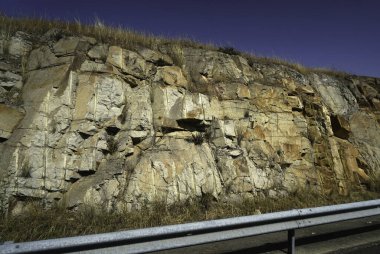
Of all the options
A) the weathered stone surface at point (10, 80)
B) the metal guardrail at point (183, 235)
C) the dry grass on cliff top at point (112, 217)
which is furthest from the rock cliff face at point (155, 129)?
the metal guardrail at point (183, 235)

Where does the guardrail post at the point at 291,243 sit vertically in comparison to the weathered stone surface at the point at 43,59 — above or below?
below

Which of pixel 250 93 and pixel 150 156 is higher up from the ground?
pixel 250 93

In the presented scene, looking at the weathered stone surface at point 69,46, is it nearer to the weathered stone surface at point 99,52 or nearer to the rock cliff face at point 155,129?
the rock cliff face at point 155,129

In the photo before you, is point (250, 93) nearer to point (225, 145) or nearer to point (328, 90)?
point (225, 145)

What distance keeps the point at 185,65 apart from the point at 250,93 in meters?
2.10

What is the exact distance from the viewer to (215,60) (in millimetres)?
10383

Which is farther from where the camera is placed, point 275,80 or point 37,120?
point 275,80

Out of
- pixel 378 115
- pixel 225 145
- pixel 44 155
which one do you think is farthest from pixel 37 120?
pixel 378 115

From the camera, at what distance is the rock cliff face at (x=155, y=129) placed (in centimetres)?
680

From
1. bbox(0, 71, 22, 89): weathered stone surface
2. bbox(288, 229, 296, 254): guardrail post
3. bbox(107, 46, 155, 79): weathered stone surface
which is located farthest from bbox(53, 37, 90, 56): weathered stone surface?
bbox(288, 229, 296, 254): guardrail post

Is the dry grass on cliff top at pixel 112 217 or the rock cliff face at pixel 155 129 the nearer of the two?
the dry grass on cliff top at pixel 112 217

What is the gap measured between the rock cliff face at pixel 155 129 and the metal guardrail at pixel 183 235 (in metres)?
2.92

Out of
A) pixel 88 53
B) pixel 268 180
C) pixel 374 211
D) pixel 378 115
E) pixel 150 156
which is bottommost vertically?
pixel 374 211

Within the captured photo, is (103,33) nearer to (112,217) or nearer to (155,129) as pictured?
(155,129)
